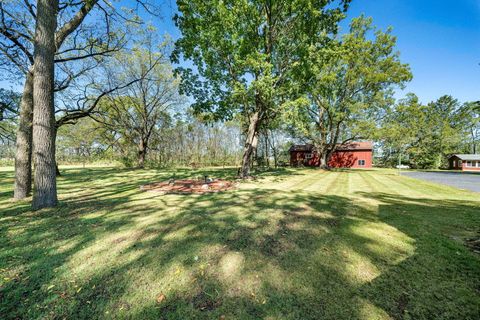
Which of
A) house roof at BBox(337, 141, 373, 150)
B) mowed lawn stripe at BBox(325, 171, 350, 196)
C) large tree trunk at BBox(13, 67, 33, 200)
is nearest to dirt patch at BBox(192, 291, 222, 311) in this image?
mowed lawn stripe at BBox(325, 171, 350, 196)

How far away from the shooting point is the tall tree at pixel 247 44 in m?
10.1

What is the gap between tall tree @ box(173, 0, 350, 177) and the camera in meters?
10.1

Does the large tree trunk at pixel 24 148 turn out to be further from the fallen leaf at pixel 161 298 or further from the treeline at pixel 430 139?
the treeline at pixel 430 139

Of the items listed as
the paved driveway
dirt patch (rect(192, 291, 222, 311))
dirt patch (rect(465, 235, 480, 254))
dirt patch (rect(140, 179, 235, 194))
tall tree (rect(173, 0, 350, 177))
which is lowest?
the paved driveway

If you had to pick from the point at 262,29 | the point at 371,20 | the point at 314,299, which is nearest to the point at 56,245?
the point at 314,299

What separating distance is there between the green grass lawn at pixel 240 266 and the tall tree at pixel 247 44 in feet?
26.1

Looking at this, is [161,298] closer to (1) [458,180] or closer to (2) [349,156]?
(1) [458,180]

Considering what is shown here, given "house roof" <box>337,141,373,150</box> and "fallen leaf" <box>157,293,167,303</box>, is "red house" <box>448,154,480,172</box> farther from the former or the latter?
"fallen leaf" <box>157,293,167,303</box>

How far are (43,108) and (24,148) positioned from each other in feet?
7.90

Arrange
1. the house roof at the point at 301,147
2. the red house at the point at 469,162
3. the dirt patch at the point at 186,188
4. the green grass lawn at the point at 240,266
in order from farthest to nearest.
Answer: the house roof at the point at 301,147, the red house at the point at 469,162, the dirt patch at the point at 186,188, the green grass lawn at the point at 240,266

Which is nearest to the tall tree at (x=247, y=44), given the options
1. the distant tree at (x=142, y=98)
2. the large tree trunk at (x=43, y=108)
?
the large tree trunk at (x=43, y=108)

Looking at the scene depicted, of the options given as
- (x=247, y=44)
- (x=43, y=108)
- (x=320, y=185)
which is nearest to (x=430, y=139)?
(x=320, y=185)

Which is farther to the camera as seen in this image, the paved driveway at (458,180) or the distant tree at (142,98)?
the distant tree at (142,98)

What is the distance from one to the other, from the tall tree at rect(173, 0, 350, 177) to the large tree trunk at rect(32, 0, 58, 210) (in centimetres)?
566
